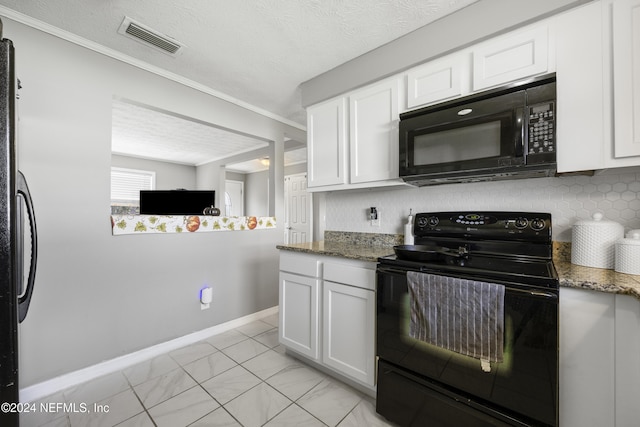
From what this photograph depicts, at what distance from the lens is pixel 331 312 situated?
1809 millimetres

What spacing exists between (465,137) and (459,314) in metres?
0.98

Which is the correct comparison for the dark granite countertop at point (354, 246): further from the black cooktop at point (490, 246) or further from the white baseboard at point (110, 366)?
the white baseboard at point (110, 366)

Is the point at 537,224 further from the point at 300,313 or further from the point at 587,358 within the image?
the point at 300,313

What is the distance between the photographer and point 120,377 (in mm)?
1903

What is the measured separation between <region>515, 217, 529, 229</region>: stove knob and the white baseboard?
8.82 ft

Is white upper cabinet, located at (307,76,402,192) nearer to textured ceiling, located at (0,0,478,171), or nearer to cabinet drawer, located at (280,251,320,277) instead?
textured ceiling, located at (0,0,478,171)

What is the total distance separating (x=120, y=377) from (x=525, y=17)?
3436 millimetres

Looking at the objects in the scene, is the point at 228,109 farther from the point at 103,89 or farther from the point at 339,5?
the point at 339,5

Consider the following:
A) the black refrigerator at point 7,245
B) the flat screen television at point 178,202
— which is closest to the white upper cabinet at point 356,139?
the flat screen television at point 178,202

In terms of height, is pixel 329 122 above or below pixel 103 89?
below

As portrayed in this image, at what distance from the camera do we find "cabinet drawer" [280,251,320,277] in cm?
192

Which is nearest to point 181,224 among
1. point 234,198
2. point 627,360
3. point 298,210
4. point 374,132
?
point 374,132

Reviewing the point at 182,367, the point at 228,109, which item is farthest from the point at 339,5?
the point at 182,367

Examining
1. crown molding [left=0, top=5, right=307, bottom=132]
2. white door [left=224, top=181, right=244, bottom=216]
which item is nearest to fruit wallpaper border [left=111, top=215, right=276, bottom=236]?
crown molding [left=0, top=5, right=307, bottom=132]
